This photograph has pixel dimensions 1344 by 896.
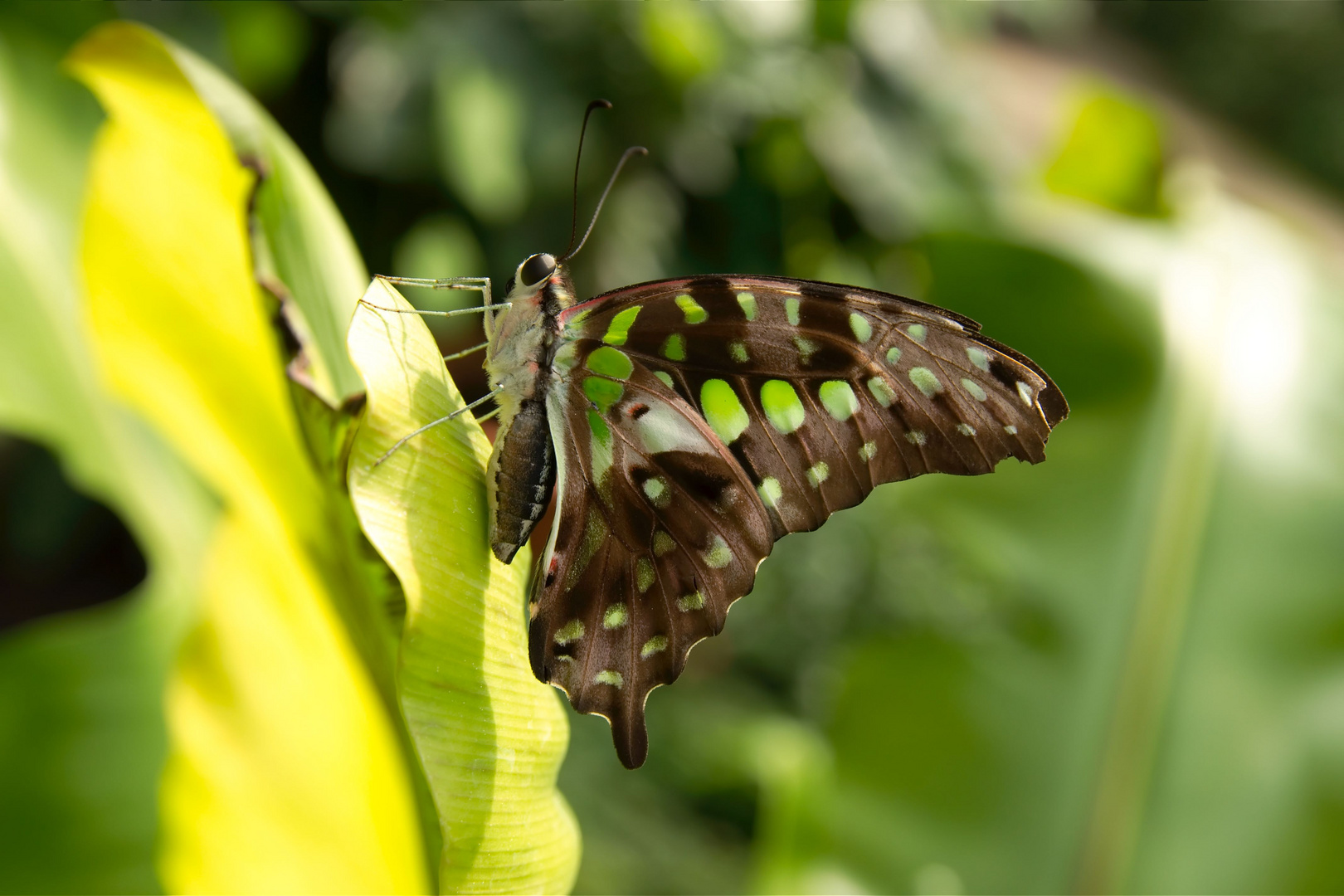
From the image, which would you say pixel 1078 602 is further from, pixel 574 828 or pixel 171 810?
pixel 171 810

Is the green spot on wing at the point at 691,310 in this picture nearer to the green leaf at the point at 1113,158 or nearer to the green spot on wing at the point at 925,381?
the green spot on wing at the point at 925,381

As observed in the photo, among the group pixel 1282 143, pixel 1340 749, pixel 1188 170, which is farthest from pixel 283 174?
pixel 1282 143

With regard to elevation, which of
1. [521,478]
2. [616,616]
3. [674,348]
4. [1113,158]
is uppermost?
[1113,158]

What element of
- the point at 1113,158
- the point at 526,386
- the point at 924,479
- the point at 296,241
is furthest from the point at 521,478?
the point at 1113,158

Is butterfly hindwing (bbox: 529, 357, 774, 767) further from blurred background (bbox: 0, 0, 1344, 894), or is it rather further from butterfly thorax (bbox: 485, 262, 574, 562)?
blurred background (bbox: 0, 0, 1344, 894)

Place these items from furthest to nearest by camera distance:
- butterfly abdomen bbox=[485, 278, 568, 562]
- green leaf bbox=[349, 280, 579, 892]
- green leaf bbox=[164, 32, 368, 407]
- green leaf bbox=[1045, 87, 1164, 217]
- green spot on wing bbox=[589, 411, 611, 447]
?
green leaf bbox=[1045, 87, 1164, 217], green spot on wing bbox=[589, 411, 611, 447], butterfly abdomen bbox=[485, 278, 568, 562], green leaf bbox=[164, 32, 368, 407], green leaf bbox=[349, 280, 579, 892]

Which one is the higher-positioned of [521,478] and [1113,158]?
[1113,158]

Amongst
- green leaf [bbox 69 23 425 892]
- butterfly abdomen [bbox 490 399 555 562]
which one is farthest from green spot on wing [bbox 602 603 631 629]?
green leaf [bbox 69 23 425 892]

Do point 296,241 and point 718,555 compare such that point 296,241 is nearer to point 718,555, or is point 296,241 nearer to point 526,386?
point 526,386
